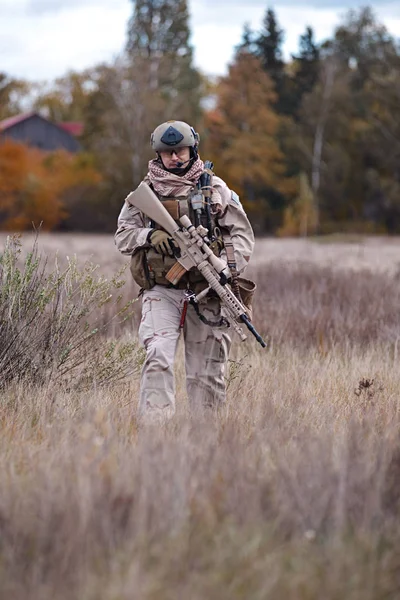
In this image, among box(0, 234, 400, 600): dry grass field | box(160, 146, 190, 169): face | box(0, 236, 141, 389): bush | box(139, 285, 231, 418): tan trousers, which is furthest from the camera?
box(0, 236, 141, 389): bush

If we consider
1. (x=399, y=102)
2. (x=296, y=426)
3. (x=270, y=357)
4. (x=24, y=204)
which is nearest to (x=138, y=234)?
(x=296, y=426)

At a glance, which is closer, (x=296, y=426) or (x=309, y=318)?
(x=296, y=426)

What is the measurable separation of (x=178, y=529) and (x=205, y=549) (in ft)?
0.34

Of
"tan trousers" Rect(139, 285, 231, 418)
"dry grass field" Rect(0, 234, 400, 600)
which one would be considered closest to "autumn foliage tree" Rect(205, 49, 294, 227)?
"tan trousers" Rect(139, 285, 231, 418)

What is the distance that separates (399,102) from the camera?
119 ft

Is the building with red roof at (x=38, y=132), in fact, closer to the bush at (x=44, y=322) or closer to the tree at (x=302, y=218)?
the tree at (x=302, y=218)

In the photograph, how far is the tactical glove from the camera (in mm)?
4562

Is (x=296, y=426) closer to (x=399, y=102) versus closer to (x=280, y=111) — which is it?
(x=399, y=102)

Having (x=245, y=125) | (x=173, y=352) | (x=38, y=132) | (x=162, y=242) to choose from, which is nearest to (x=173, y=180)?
(x=162, y=242)

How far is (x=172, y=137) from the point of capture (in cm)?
465

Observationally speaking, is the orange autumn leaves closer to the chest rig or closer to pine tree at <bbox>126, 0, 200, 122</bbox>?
pine tree at <bbox>126, 0, 200, 122</bbox>

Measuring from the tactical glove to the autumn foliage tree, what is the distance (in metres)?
32.4

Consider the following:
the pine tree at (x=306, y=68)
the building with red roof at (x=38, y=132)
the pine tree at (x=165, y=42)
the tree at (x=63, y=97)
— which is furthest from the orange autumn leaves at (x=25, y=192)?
the tree at (x=63, y=97)

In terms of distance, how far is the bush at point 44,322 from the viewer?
5000 mm
